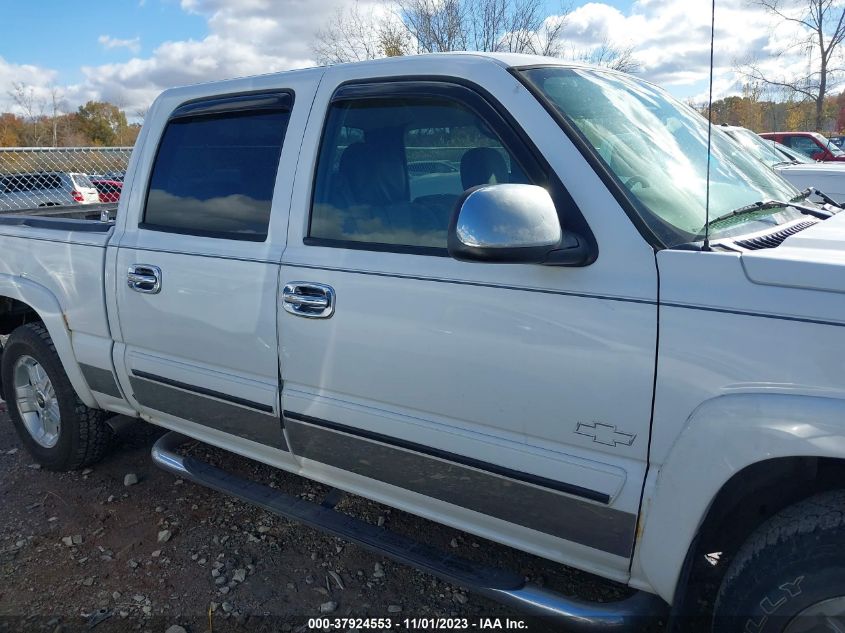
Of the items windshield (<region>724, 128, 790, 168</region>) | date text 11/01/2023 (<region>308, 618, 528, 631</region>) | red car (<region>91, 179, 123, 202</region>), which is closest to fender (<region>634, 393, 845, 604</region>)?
date text 11/01/2023 (<region>308, 618, 528, 631</region>)

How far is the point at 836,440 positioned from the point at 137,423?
4304 mm

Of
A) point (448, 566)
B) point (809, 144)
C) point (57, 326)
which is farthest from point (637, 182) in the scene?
point (809, 144)

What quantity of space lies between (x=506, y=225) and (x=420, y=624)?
167cm

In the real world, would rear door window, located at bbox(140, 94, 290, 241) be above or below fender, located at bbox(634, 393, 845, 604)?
above

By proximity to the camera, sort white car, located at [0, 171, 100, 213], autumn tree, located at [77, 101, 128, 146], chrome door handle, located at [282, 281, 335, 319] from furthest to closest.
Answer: autumn tree, located at [77, 101, 128, 146], white car, located at [0, 171, 100, 213], chrome door handle, located at [282, 281, 335, 319]

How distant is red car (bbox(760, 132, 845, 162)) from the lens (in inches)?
620

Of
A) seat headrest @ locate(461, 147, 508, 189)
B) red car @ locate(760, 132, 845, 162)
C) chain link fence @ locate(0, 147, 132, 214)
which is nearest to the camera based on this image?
seat headrest @ locate(461, 147, 508, 189)

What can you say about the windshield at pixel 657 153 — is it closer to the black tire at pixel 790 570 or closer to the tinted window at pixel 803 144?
the black tire at pixel 790 570

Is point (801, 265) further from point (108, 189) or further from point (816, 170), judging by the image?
point (108, 189)

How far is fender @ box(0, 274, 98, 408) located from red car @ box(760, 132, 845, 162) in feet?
53.0

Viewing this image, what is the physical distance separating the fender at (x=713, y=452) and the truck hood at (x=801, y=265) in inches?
11.1

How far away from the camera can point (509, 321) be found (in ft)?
6.86

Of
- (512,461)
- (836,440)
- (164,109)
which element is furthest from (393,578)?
(164,109)

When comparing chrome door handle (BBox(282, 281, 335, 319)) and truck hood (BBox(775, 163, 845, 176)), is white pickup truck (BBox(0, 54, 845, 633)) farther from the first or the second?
truck hood (BBox(775, 163, 845, 176))
